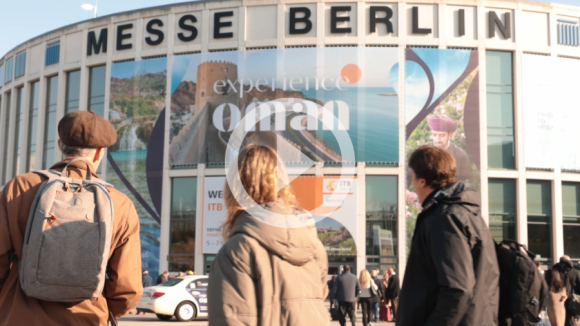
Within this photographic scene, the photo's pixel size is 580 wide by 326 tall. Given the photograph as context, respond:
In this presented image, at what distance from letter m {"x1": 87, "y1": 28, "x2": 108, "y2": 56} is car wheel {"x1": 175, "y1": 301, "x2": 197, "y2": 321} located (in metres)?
20.1

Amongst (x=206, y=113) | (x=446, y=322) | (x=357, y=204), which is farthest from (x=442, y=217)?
(x=206, y=113)

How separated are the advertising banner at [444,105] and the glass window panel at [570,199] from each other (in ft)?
15.6

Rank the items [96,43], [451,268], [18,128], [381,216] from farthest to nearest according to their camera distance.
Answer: [18,128], [96,43], [381,216], [451,268]

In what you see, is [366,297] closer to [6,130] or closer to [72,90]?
[72,90]

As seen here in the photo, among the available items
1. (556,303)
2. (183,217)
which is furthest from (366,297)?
(183,217)

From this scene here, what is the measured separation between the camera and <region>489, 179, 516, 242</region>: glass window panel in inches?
1254

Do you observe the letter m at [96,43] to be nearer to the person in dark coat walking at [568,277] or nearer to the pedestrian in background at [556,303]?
the person in dark coat walking at [568,277]

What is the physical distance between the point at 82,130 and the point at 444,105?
29843 millimetres

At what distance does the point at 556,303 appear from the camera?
39.0 feet

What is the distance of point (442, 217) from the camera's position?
3652mm

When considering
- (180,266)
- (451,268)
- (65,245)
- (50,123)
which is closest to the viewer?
(65,245)

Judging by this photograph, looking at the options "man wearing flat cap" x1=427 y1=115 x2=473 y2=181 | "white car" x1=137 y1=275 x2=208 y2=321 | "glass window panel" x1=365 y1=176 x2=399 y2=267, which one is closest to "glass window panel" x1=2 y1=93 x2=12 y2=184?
"glass window panel" x1=365 y1=176 x2=399 y2=267

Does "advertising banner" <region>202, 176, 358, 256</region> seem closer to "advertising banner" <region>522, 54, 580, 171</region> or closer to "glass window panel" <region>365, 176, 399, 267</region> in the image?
"glass window panel" <region>365, 176, 399, 267</region>

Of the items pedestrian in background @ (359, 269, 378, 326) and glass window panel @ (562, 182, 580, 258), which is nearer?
pedestrian in background @ (359, 269, 378, 326)
